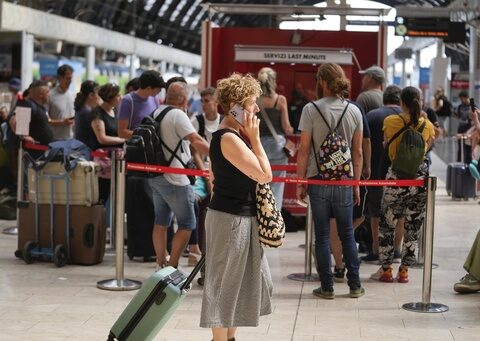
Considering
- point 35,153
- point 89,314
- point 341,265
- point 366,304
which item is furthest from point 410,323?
point 35,153

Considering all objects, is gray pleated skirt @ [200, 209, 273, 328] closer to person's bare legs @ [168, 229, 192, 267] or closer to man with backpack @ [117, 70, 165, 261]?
person's bare legs @ [168, 229, 192, 267]

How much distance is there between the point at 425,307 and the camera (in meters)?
6.77

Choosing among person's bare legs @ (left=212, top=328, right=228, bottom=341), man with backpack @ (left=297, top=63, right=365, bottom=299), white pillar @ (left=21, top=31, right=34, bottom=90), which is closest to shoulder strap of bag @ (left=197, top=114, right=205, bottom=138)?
man with backpack @ (left=297, top=63, right=365, bottom=299)

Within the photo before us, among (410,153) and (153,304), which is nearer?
(153,304)

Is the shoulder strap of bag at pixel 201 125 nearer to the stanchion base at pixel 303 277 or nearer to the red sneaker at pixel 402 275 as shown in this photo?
the stanchion base at pixel 303 277

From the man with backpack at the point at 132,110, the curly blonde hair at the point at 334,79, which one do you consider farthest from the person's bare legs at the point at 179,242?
the curly blonde hair at the point at 334,79

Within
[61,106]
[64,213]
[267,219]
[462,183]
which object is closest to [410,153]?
[267,219]

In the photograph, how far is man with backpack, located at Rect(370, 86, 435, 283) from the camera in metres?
7.39

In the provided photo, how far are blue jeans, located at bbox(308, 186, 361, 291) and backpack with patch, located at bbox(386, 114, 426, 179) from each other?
28.1 inches

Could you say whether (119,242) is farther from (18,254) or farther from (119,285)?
(18,254)

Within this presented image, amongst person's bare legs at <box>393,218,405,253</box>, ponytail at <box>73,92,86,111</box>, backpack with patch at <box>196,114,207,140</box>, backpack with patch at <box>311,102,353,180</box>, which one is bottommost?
person's bare legs at <box>393,218,405,253</box>

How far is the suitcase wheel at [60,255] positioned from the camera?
8070 mm

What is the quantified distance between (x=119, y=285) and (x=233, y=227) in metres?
2.58

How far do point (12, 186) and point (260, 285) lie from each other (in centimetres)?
709
